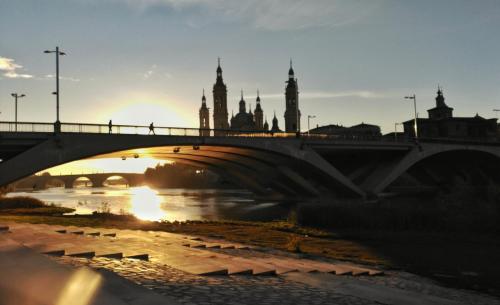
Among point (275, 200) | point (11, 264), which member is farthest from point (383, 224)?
point (275, 200)

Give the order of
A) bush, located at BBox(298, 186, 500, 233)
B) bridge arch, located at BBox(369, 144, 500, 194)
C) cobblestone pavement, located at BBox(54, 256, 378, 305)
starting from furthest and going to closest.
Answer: bridge arch, located at BBox(369, 144, 500, 194) < bush, located at BBox(298, 186, 500, 233) < cobblestone pavement, located at BBox(54, 256, 378, 305)

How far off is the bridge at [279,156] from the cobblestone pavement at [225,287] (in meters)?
28.5

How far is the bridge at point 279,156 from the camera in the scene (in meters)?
36.3

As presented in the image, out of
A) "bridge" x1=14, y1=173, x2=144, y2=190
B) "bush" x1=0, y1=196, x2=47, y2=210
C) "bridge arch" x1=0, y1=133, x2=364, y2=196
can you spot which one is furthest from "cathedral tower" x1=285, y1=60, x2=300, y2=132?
"bush" x1=0, y1=196, x2=47, y2=210

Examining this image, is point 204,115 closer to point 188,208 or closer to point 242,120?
point 242,120

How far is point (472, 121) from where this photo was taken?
125 m

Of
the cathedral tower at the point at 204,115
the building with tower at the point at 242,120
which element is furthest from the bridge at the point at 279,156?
the cathedral tower at the point at 204,115

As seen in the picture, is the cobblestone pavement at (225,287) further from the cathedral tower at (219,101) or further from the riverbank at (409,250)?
the cathedral tower at (219,101)

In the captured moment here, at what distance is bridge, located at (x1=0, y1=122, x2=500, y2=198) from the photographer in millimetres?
36281

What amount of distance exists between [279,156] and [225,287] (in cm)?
4801

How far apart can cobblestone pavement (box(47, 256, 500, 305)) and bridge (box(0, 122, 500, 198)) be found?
93.5 ft

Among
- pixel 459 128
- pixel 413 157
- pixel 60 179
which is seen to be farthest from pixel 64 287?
pixel 60 179

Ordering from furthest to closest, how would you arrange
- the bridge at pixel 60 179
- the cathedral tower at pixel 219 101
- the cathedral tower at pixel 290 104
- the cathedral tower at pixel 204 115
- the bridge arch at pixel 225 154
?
the cathedral tower at pixel 204 115
the bridge at pixel 60 179
the cathedral tower at pixel 219 101
the cathedral tower at pixel 290 104
the bridge arch at pixel 225 154

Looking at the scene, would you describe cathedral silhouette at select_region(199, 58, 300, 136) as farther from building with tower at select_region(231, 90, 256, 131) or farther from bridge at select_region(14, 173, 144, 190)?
bridge at select_region(14, 173, 144, 190)
